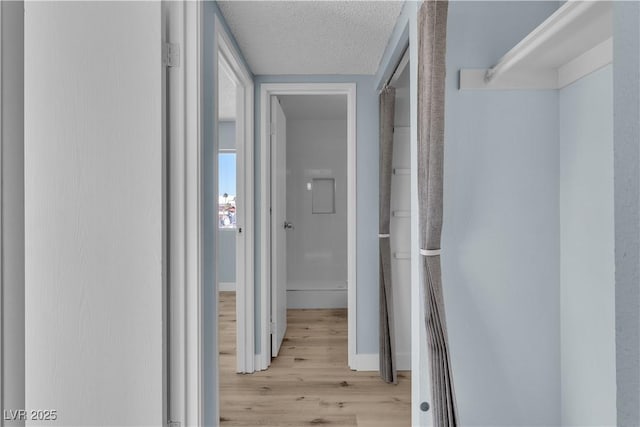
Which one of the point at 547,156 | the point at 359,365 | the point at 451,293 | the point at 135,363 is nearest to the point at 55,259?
the point at 135,363

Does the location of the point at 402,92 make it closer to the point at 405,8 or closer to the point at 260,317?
the point at 405,8

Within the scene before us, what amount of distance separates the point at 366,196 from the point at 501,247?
1452 millimetres

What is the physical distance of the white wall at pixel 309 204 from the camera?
16.8 ft

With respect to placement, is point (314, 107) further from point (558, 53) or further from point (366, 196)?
point (558, 53)

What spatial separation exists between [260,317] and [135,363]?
1.51m

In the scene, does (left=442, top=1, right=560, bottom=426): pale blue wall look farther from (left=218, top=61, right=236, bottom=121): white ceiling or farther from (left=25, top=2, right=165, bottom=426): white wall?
(left=218, top=61, right=236, bottom=121): white ceiling

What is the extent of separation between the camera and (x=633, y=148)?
16.6 inches

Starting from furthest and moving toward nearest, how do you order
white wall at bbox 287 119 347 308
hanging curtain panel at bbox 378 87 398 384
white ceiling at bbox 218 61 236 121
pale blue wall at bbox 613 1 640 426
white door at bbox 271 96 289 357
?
1. white wall at bbox 287 119 347 308
2. white ceiling at bbox 218 61 236 121
3. white door at bbox 271 96 289 357
4. hanging curtain panel at bbox 378 87 398 384
5. pale blue wall at bbox 613 1 640 426

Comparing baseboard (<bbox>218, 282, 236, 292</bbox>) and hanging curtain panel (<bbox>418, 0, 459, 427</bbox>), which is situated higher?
hanging curtain panel (<bbox>418, 0, 459, 427</bbox>)

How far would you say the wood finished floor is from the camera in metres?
2.21

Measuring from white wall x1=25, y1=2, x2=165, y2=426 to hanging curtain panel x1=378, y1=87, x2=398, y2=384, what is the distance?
63.7 inches

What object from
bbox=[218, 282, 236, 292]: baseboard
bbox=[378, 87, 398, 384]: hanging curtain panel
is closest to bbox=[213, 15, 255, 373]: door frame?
bbox=[378, 87, 398, 384]: hanging curtain panel

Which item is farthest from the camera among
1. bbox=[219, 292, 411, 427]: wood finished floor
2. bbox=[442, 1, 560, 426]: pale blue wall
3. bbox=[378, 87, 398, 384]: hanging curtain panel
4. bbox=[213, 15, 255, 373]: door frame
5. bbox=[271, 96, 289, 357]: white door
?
bbox=[271, 96, 289, 357]: white door

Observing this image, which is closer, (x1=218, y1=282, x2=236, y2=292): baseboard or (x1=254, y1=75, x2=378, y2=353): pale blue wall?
(x1=254, y1=75, x2=378, y2=353): pale blue wall
